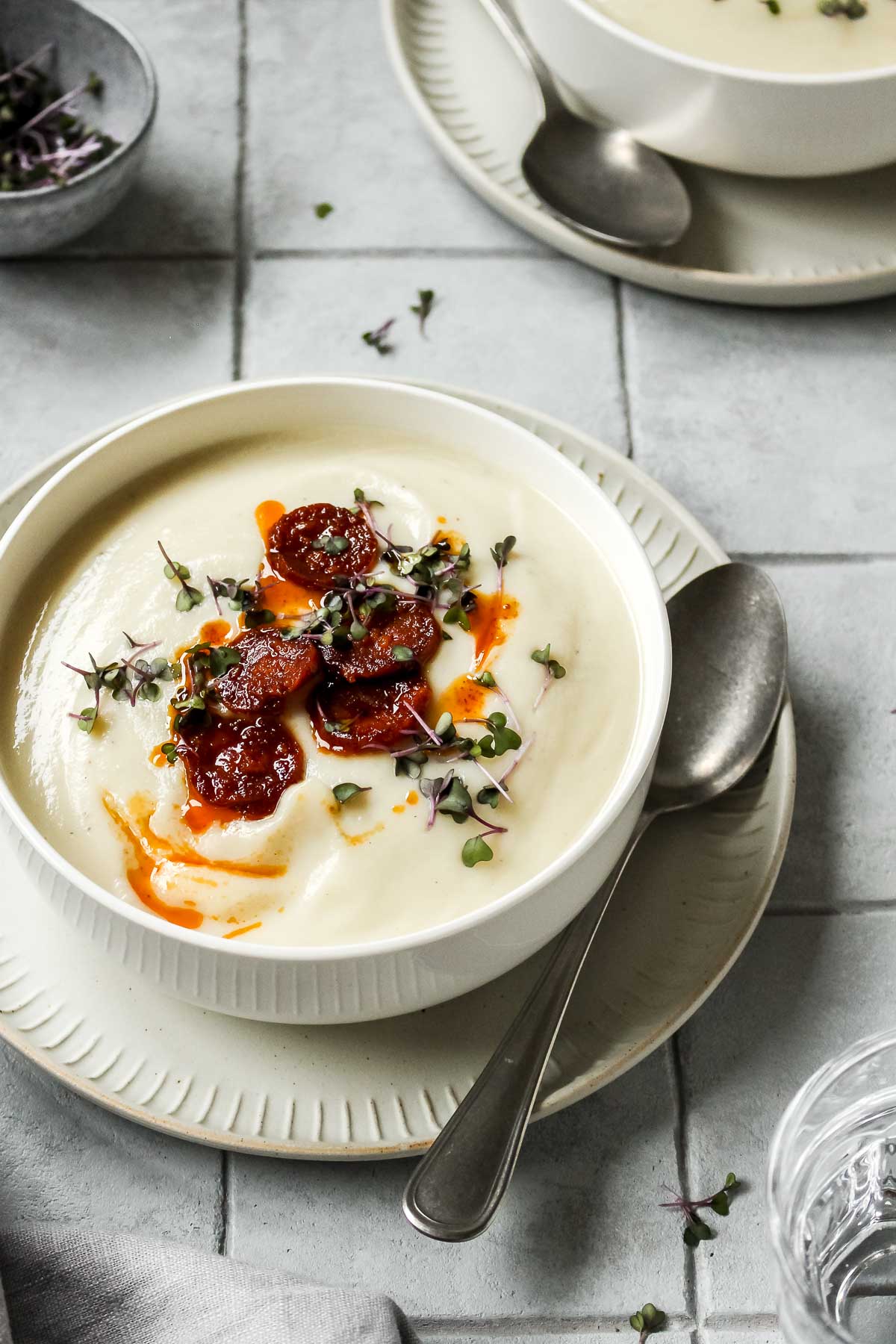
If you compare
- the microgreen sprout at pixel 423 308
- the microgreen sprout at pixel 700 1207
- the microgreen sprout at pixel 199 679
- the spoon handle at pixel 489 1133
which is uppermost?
the microgreen sprout at pixel 423 308

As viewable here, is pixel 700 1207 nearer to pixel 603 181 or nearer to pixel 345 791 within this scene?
pixel 345 791

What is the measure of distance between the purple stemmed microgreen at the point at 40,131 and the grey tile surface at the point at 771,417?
28.2 inches

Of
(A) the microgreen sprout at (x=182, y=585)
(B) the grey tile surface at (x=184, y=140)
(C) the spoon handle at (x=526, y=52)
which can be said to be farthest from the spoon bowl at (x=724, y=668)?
(B) the grey tile surface at (x=184, y=140)

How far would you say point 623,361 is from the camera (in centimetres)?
187

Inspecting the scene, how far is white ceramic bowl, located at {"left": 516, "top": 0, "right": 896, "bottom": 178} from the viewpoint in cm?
163

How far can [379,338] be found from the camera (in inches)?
73.2

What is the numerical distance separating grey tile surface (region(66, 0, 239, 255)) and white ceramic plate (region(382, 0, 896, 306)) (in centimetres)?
26

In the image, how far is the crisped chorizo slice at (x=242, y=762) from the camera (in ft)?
4.02

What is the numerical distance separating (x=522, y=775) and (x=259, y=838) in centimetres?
22

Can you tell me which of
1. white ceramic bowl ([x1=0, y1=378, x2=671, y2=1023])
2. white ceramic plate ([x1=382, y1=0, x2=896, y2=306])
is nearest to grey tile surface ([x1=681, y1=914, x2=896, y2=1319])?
white ceramic bowl ([x1=0, y1=378, x2=671, y2=1023])

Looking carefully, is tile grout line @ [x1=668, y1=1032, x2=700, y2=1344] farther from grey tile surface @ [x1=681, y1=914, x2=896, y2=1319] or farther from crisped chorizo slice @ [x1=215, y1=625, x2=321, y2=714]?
crisped chorizo slice @ [x1=215, y1=625, x2=321, y2=714]

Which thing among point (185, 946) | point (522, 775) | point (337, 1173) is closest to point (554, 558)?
point (522, 775)

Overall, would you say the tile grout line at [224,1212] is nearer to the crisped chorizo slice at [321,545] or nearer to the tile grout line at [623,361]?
the crisped chorizo slice at [321,545]

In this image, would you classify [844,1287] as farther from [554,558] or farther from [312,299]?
[312,299]
